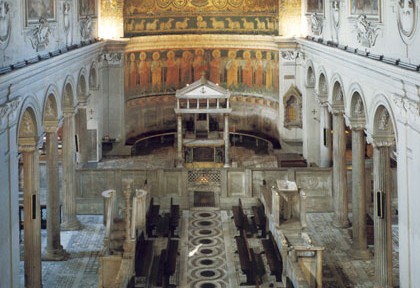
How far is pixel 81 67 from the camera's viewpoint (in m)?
28.0

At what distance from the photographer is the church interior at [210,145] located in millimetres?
18734

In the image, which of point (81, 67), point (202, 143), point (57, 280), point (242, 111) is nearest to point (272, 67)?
point (242, 111)

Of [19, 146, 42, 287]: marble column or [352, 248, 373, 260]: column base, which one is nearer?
[19, 146, 42, 287]: marble column

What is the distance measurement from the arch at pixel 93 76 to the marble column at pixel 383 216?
14.6 m

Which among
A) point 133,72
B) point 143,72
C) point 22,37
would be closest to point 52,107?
point 22,37

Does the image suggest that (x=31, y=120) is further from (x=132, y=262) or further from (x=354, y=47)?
(x=354, y=47)

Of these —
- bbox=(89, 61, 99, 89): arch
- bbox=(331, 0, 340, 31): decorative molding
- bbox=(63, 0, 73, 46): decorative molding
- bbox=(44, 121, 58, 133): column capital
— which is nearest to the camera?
bbox=(44, 121, 58, 133): column capital

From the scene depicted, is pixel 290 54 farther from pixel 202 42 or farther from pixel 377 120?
pixel 377 120

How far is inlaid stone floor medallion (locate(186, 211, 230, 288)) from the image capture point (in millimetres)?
22109

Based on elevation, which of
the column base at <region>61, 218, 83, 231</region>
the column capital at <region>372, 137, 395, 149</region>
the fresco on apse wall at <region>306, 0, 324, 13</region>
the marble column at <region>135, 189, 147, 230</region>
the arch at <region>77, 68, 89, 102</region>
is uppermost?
the fresco on apse wall at <region>306, 0, 324, 13</region>

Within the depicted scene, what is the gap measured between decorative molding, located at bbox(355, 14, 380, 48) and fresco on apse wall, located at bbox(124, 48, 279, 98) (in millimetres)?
15391

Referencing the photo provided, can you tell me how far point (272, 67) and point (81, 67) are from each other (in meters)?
12.5

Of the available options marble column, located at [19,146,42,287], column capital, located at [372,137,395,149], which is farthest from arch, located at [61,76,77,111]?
column capital, located at [372,137,395,149]

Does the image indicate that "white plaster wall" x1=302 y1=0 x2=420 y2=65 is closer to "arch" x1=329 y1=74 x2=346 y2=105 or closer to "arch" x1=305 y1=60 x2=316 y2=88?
"arch" x1=329 y1=74 x2=346 y2=105
